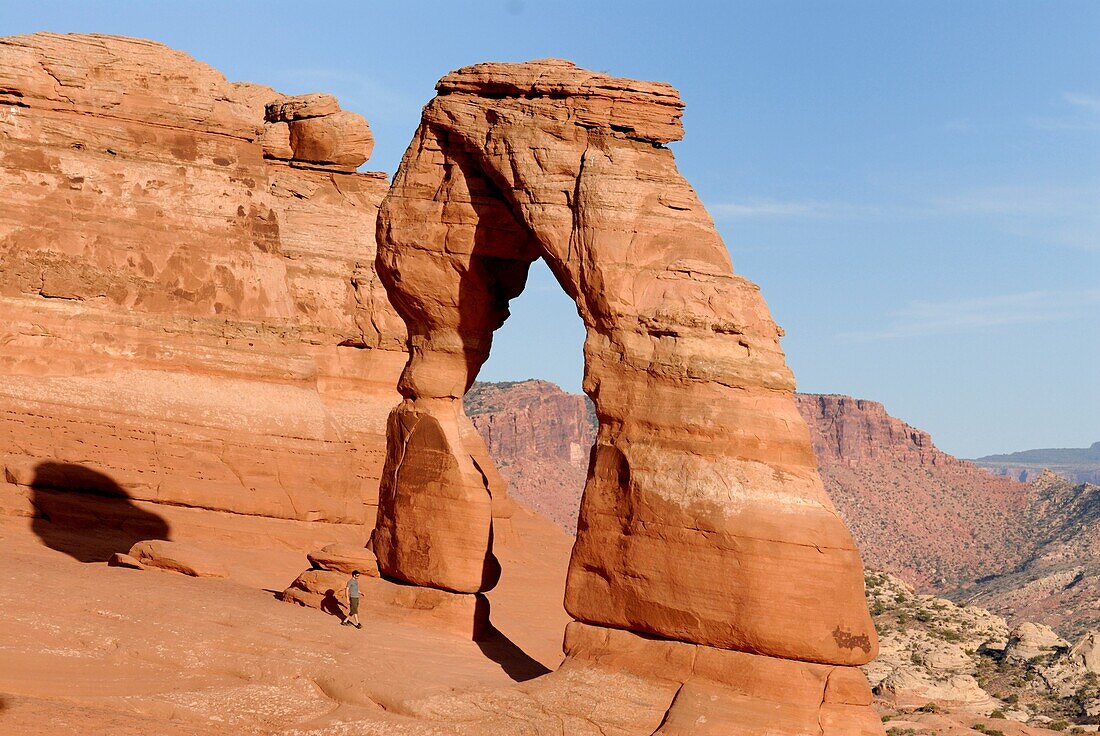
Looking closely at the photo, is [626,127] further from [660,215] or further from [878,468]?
[878,468]

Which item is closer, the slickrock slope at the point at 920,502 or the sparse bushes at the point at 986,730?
the sparse bushes at the point at 986,730

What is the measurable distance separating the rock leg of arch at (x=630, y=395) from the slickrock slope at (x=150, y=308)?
27.0ft

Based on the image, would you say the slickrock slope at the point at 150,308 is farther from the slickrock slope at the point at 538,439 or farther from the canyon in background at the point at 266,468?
the slickrock slope at the point at 538,439

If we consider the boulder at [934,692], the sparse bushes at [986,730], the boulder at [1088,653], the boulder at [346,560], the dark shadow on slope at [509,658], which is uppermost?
the boulder at [346,560]

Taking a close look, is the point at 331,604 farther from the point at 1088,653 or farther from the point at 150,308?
the point at 1088,653

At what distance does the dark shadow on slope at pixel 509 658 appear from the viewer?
1695 cm

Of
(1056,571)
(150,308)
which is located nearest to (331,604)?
(150,308)

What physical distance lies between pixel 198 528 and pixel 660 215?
13.3 m

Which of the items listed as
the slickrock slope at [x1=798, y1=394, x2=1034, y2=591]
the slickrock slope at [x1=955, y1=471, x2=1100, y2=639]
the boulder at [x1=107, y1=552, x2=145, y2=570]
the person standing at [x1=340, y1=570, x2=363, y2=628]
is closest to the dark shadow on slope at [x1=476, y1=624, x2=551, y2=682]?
the person standing at [x1=340, y1=570, x2=363, y2=628]

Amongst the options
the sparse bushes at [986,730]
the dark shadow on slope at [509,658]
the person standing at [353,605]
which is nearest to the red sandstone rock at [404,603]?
the dark shadow on slope at [509,658]

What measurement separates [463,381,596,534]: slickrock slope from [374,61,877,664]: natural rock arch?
70308mm

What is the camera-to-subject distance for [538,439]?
100125mm

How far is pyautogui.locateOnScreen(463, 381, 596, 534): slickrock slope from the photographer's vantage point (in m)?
94.0

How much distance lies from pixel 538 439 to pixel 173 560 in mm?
80400
